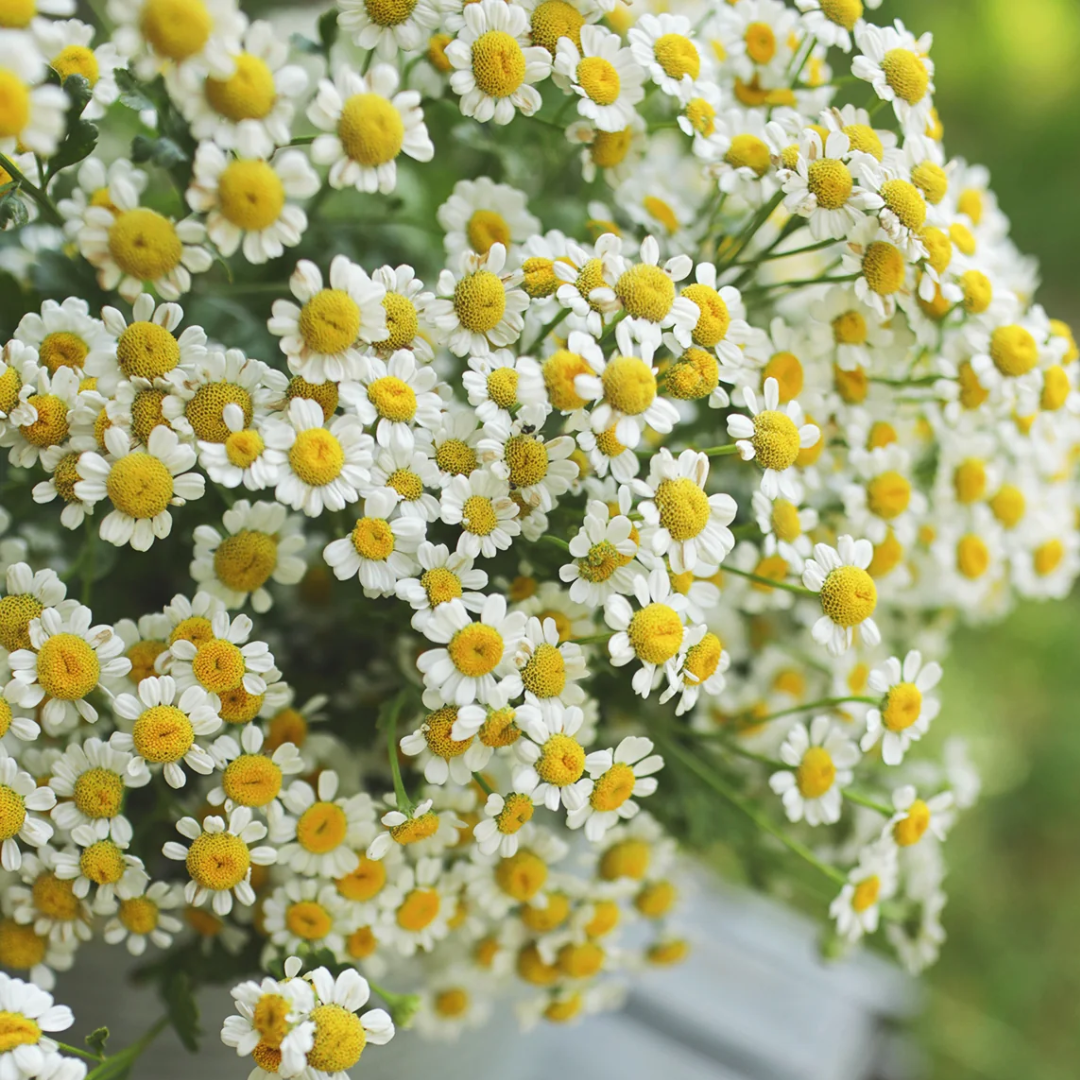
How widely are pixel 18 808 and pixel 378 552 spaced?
0.19m

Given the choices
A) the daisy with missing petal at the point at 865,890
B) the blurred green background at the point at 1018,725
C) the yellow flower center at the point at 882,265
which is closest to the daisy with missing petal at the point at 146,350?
the yellow flower center at the point at 882,265

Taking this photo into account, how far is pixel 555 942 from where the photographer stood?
616mm

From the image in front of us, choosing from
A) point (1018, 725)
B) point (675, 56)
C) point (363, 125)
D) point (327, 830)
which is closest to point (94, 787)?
point (327, 830)

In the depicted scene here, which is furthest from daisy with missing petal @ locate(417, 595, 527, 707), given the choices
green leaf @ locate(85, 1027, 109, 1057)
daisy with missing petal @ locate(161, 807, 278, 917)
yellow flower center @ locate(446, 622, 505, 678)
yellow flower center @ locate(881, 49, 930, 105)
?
yellow flower center @ locate(881, 49, 930, 105)

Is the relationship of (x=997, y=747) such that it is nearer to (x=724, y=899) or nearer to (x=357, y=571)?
(x=724, y=899)

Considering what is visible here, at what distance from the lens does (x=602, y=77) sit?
51cm

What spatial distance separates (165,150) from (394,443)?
0.50ft

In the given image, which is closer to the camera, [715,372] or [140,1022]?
[715,372]

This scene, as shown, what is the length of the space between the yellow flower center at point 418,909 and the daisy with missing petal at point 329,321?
0.85 ft

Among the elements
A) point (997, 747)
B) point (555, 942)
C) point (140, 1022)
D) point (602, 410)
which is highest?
point (997, 747)

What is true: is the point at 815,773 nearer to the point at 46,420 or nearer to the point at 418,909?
the point at 418,909

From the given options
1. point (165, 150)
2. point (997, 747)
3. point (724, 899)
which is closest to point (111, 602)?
point (165, 150)

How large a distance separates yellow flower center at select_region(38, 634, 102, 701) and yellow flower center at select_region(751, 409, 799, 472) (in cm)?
31

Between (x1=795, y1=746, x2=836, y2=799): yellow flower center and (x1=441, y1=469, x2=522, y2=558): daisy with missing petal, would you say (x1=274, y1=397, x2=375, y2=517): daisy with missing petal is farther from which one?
(x1=795, y1=746, x2=836, y2=799): yellow flower center
